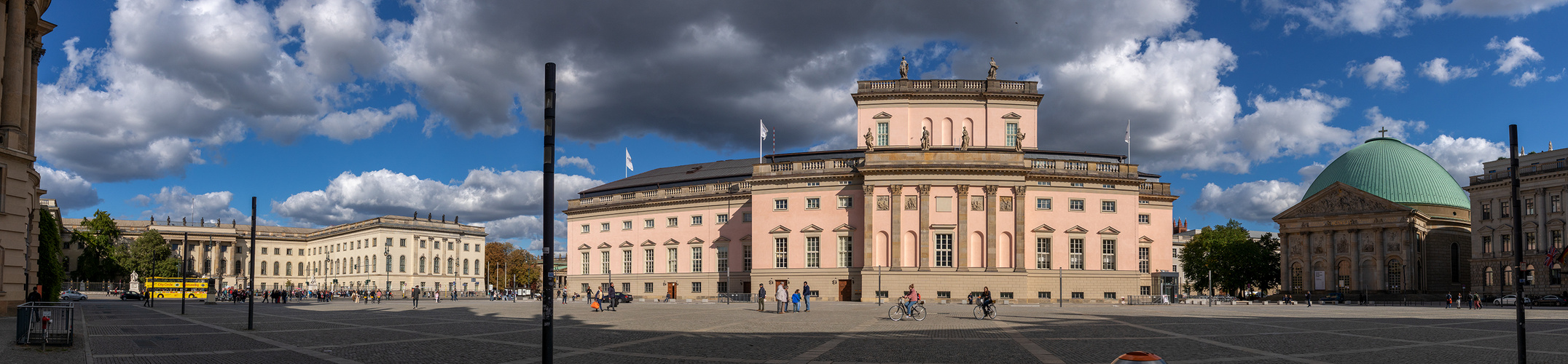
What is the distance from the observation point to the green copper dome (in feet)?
339

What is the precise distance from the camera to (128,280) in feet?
407

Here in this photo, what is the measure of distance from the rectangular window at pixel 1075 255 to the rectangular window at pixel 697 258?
28.9 metres

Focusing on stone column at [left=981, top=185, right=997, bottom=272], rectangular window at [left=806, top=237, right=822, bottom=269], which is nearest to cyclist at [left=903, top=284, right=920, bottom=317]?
stone column at [left=981, top=185, right=997, bottom=272]

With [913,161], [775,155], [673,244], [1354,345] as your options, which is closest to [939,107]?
[913,161]

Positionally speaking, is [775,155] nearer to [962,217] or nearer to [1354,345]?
[962,217]

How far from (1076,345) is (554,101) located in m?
14.9

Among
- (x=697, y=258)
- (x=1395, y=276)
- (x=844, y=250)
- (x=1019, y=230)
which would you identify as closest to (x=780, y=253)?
(x=844, y=250)

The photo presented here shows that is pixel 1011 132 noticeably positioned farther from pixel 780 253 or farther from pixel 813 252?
pixel 780 253

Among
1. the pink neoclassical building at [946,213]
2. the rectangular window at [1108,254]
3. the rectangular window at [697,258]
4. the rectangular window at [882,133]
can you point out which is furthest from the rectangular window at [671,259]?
the rectangular window at [1108,254]

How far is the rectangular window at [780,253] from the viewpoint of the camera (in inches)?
2650

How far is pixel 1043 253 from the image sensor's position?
65.4m

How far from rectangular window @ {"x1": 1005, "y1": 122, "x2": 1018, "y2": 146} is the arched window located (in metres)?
Answer: 51.6

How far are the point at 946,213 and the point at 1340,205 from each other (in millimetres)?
59103

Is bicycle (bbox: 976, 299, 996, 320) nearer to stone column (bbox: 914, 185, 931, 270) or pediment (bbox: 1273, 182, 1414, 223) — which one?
stone column (bbox: 914, 185, 931, 270)
